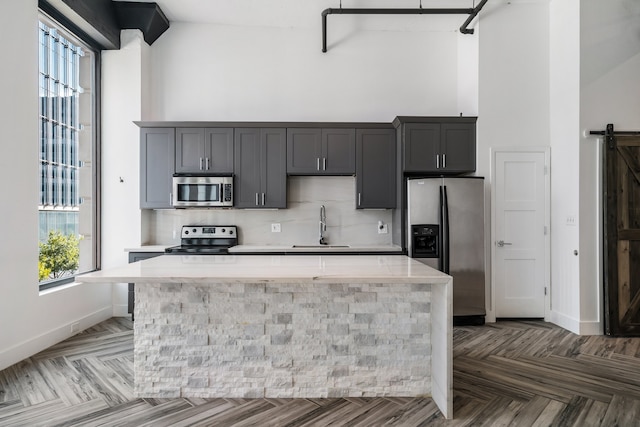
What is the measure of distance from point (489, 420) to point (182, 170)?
3.86m

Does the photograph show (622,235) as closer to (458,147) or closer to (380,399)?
(458,147)

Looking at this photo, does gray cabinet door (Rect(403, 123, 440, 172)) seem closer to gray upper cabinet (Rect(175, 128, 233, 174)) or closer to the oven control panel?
gray upper cabinet (Rect(175, 128, 233, 174))

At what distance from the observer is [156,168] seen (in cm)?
434

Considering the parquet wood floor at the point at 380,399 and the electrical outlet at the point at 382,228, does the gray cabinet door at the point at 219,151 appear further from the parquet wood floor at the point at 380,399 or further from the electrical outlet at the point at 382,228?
the parquet wood floor at the point at 380,399

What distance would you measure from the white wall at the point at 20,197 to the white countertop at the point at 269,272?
55.4 inches

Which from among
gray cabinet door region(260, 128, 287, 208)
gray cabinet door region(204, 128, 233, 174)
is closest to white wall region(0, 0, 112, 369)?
gray cabinet door region(204, 128, 233, 174)

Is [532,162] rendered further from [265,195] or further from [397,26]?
[265,195]

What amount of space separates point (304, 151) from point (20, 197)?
9.06ft

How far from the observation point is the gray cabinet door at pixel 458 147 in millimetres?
4160

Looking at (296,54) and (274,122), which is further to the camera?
(296,54)

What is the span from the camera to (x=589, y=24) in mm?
3688

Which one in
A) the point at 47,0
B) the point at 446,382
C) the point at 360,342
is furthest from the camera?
the point at 47,0

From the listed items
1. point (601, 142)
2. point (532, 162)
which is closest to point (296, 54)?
point (532, 162)

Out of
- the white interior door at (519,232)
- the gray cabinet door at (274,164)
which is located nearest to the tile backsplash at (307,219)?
the gray cabinet door at (274,164)
